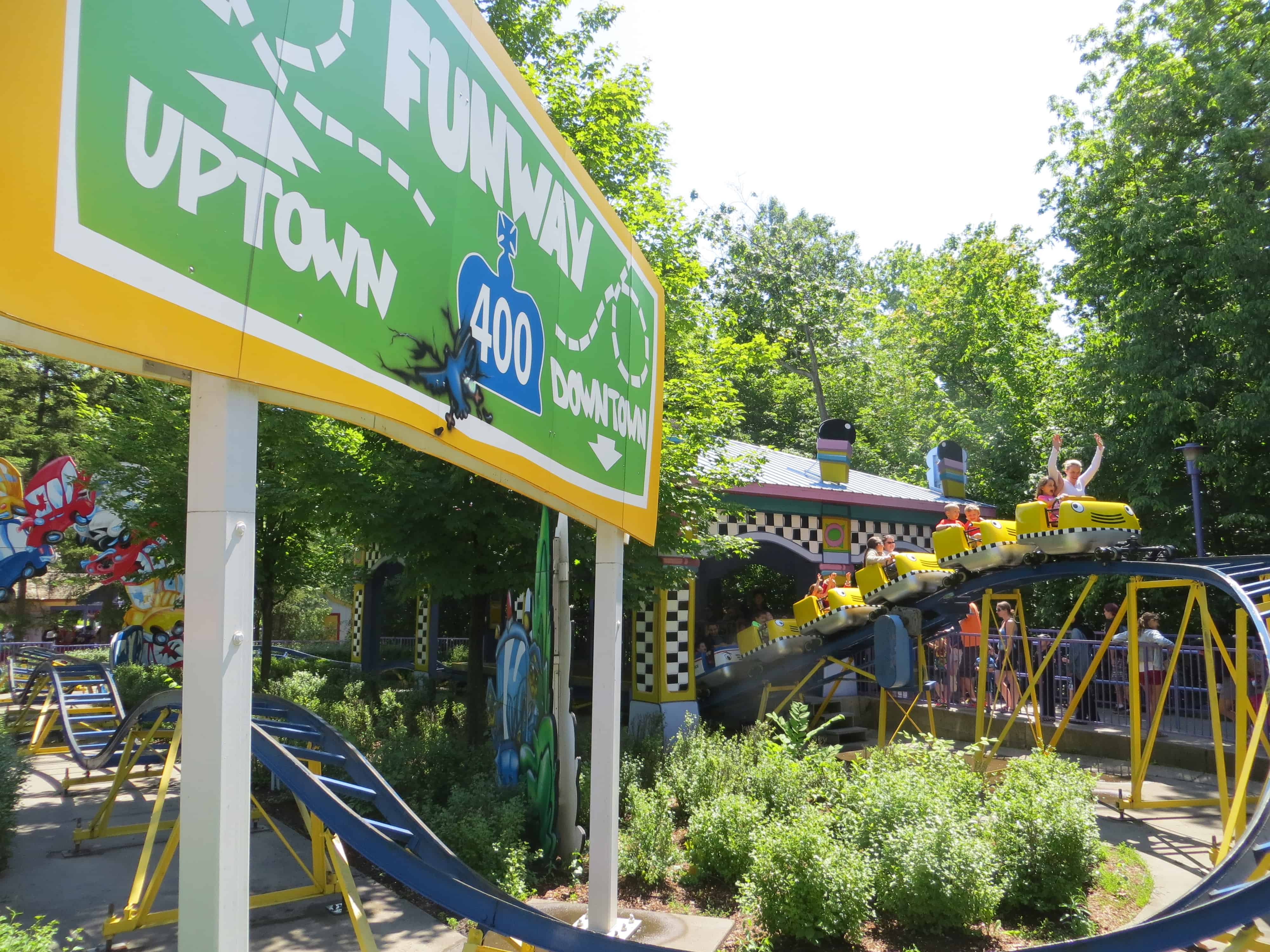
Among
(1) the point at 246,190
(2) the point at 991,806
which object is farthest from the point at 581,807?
(1) the point at 246,190

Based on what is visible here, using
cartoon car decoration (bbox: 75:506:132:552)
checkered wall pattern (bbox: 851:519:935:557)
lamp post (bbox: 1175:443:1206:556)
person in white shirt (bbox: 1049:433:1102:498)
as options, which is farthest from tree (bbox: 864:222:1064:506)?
cartoon car decoration (bbox: 75:506:132:552)

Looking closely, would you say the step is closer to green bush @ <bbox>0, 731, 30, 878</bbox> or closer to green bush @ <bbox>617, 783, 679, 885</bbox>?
green bush @ <bbox>617, 783, 679, 885</bbox>

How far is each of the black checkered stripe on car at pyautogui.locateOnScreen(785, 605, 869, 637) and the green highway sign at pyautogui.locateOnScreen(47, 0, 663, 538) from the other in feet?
27.0

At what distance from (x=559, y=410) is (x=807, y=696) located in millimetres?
10896

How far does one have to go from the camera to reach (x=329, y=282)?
295cm

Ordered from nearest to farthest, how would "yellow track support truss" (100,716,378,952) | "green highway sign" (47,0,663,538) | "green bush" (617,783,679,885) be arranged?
1. "green highway sign" (47,0,663,538)
2. "yellow track support truss" (100,716,378,952)
3. "green bush" (617,783,679,885)

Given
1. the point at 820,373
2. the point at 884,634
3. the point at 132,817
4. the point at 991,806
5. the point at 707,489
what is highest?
the point at 820,373

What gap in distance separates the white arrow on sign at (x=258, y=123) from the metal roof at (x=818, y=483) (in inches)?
447

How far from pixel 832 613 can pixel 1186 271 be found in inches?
438

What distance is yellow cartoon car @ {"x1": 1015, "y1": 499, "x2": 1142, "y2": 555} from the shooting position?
32.5 feet

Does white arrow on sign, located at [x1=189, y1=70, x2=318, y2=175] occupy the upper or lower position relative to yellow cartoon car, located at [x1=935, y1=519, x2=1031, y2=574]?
upper

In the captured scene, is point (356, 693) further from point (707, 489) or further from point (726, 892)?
point (726, 892)

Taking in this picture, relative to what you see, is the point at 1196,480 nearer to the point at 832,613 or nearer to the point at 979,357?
the point at 832,613

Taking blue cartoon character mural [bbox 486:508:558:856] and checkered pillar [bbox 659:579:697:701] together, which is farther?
checkered pillar [bbox 659:579:697:701]
